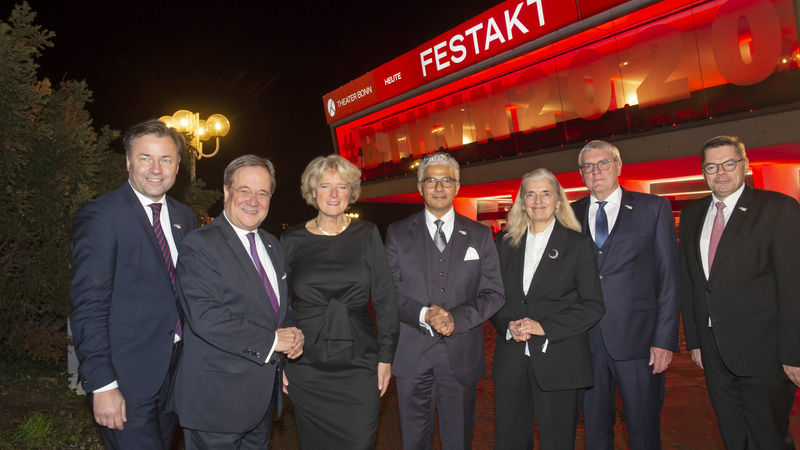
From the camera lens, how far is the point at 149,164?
237 centimetres

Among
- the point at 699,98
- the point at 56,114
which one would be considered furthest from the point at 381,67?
the point at 56,114

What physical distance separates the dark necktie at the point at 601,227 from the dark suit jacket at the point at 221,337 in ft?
7.46

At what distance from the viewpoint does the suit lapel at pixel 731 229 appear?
2750mm

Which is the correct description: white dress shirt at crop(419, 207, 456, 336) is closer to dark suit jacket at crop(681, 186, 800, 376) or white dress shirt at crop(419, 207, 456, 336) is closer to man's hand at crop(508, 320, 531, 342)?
man's hand at crop(508, 320, 531, 342)

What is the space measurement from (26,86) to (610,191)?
5549 mm

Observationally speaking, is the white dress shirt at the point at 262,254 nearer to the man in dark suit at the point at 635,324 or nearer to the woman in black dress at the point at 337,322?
the woman in black dress at the point at 337,322

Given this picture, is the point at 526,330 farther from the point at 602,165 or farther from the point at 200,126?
the point at 200,126

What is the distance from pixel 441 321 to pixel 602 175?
5.27ft

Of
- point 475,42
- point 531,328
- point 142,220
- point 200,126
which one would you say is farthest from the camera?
point 475,42

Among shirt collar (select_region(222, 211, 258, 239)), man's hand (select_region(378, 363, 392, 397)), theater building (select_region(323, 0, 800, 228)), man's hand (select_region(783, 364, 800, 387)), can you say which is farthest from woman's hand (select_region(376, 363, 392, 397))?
theater building (select_region(323, 0, 800, 228))

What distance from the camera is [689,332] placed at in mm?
3004

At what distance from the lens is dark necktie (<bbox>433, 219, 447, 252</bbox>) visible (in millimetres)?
2896

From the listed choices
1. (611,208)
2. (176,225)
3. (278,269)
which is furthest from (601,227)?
(176,225)

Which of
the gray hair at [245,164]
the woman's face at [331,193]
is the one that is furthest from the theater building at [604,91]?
the gray hair at [245,164]
